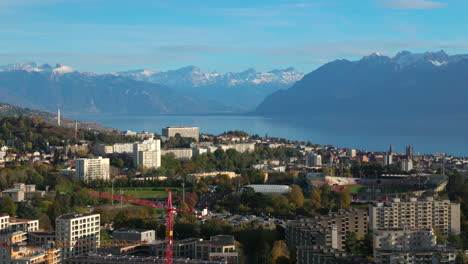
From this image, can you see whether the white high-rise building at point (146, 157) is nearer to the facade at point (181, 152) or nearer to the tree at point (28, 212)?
the facade at point (181, 152)

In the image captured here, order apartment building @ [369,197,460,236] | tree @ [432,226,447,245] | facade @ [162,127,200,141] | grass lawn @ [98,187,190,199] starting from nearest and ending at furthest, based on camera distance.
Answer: tree @ [432,226,447,245] → apartment building @ [369,197,460,236] → grass lawn @ [98,187,190,199] → facade @ [162,127,200,141]

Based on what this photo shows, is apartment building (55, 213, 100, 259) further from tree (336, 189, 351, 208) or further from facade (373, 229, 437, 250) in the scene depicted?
tree (336, 189, 351, 208)

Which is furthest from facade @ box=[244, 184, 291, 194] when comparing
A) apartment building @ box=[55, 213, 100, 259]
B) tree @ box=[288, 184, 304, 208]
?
apartment building @ box=[55, 213, 100, 259]

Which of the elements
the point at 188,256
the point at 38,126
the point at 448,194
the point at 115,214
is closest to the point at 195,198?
the point at 115,214

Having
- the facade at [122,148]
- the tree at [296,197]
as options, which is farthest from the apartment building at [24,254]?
the facade at [122,148]

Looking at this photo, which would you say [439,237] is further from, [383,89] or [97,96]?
[97,96]

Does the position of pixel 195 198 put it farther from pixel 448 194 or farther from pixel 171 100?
pixel 171 100
